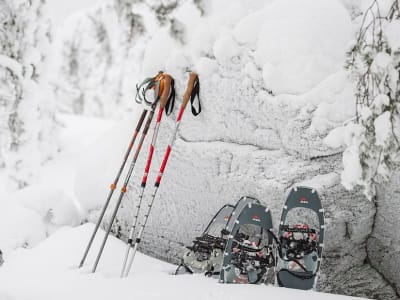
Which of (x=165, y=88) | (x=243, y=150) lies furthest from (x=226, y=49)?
(x=243, y=150)

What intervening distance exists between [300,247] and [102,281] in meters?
1.76

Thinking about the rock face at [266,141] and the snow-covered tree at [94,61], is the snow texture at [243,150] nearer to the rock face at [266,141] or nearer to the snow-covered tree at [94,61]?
the rock face at [266,141]

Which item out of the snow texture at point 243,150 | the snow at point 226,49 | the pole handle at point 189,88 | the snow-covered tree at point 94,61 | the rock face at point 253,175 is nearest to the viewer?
the snow texture at point 243,150

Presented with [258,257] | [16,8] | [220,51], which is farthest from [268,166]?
[16,8]

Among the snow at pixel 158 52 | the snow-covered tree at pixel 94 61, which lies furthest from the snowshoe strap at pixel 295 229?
the snow-covered tree at pixel 94 61

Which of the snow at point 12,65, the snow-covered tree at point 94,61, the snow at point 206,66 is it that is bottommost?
the snow at point 206,66

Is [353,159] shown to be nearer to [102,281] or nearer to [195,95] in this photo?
[195,95]

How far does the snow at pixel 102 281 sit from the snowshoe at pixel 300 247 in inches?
10.5

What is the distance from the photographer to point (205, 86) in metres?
4.05

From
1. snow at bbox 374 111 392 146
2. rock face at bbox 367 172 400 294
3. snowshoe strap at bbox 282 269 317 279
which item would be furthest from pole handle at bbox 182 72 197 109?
snow at bbox 374 111 392 146

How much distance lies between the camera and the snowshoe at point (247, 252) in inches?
139

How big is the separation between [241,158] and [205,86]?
819 millimetres

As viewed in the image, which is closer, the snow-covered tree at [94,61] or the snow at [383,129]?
the snow at [383,129]

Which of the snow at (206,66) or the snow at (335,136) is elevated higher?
the snow at (206,66)
